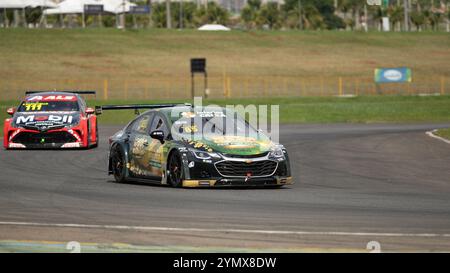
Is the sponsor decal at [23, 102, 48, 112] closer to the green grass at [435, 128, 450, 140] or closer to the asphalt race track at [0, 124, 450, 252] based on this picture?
the asphalt race track at [0, 124, 450, 252]

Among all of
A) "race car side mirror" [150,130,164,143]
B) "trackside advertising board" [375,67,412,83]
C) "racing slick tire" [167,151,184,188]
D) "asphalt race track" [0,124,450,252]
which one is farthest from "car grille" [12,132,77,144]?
"trackside advertising board" [375,67,412,83]

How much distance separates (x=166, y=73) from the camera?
8850 cm

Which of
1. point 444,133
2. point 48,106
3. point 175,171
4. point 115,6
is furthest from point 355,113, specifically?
point 115,6

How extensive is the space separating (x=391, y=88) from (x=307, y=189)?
7375cm

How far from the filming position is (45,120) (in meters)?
26.1

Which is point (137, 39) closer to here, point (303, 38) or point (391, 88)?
point (303, 38)

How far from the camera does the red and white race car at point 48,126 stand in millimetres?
25891

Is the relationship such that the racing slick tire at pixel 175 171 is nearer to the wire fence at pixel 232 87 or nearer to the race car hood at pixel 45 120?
the race car hood at pixel 45 120

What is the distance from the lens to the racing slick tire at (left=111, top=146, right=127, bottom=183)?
699 inches

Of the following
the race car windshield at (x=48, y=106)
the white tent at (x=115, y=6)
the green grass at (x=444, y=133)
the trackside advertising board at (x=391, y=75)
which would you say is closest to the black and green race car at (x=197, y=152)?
the race car windshield at (x=48, y=106)

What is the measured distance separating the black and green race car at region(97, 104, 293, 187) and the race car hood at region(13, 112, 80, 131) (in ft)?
27.0

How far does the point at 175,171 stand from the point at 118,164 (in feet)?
6.64

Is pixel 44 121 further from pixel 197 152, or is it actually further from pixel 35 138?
pixel 197 152

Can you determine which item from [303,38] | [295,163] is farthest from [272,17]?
[295,163]
